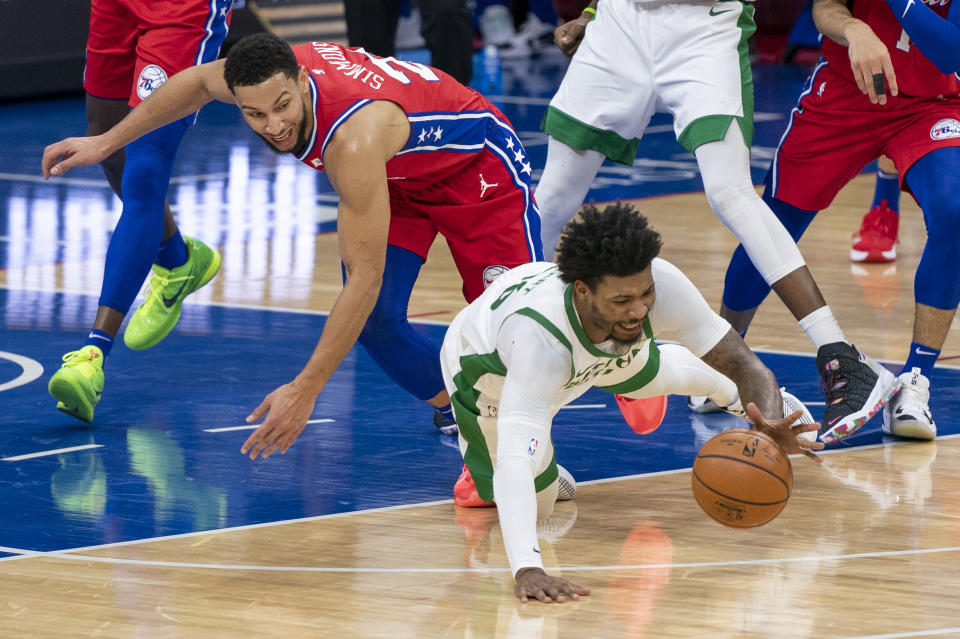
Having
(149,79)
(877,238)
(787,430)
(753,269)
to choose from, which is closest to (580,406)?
(753,269)

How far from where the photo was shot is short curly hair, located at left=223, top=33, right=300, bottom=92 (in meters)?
4.55

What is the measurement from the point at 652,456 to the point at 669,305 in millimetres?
1162

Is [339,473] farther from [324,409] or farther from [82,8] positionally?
[82,8]

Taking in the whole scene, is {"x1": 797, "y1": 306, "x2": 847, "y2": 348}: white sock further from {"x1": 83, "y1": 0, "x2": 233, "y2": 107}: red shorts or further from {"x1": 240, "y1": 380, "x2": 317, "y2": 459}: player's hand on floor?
{"x1": 83, "y1": 0, "x2": 233, "y2": 107}: red shorts

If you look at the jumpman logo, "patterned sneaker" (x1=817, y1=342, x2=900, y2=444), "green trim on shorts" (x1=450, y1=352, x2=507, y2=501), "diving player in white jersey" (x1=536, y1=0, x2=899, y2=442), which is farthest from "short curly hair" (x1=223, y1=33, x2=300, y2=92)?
"patterned sneaker" (x1=817, y1=342, x2=900, y2=444)

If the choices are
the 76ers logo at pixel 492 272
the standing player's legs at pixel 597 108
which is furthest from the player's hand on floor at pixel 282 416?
the standing player's legs at pixel 597 108

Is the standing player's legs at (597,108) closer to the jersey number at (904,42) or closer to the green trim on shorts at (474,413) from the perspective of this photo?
the jersey number at (904,42)

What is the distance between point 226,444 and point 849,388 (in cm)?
204

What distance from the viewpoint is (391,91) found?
16.2ft

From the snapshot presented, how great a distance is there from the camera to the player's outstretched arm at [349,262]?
14.5 ft

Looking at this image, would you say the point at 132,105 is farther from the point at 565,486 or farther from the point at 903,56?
the point at 903,56

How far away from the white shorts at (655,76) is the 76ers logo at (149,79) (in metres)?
1.37

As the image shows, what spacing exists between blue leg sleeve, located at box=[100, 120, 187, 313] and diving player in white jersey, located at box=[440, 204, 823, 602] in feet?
5.67

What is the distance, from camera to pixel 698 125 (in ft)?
18.6
